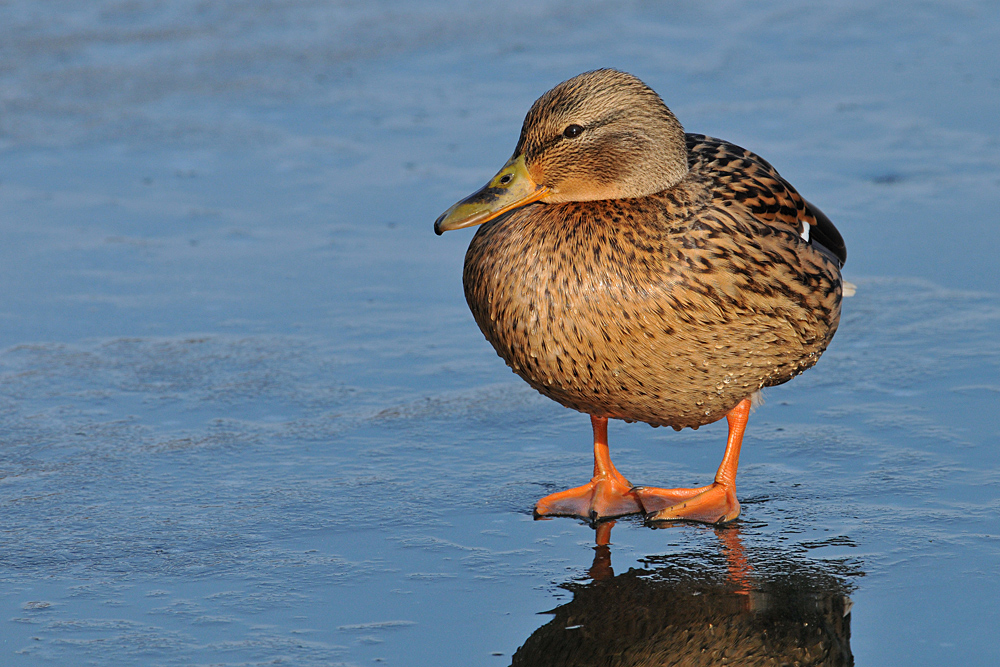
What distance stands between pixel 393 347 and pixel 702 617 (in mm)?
2228

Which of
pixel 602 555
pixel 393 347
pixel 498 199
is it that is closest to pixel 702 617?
pixel 602 555

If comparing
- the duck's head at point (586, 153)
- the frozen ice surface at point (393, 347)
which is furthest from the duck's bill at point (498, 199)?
the frozen ice surface at point (393, 347)

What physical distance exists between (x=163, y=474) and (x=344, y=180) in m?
2.86

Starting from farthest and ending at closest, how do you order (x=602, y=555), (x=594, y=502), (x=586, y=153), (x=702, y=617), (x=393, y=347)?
1. (x=393, y=347)
2. (x=594, y=502)
3. (x=586, y=153)
4. (x=602, y=555)
5. (x=702, y=617)

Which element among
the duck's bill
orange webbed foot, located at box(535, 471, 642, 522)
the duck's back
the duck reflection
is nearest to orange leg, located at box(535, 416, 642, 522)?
orange webbed foot, located at box(535, 471, 642, 522)

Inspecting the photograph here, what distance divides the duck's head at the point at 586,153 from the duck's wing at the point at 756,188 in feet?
0.61

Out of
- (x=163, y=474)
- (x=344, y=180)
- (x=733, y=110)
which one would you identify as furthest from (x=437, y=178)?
(x=163, y=474)

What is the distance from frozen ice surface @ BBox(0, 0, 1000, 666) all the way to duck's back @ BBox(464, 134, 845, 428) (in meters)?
0.43

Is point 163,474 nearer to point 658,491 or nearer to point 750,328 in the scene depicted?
point 658,491

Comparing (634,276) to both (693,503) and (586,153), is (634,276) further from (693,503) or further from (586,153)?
(693,503)

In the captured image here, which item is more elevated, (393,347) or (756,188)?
(756,188)

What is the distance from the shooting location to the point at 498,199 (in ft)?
13.2

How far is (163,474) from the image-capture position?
14.1 ft

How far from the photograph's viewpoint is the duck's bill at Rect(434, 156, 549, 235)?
3.99 metres
